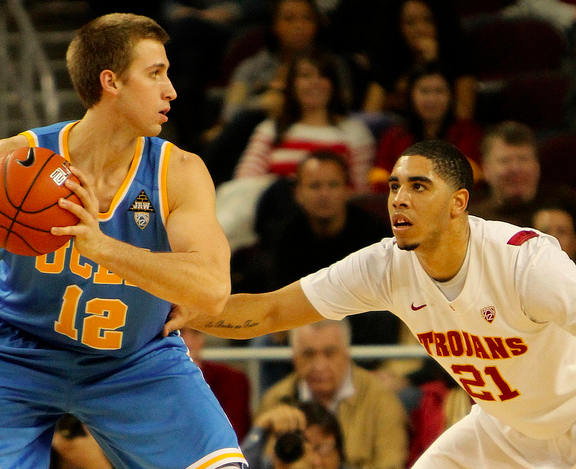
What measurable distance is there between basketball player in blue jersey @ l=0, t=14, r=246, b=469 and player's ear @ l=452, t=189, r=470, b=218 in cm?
92

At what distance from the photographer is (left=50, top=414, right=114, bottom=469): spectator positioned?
5152 mm

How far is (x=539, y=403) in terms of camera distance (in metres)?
3.80

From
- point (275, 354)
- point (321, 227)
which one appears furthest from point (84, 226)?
point (321, 227)

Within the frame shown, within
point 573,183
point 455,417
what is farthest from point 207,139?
point 455,417

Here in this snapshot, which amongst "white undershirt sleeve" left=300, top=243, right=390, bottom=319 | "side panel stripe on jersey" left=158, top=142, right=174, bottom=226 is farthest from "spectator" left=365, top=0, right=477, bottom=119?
"side panel stripe on jersey" left=158, top=142, right=174, bottom=226

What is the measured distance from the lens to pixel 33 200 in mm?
3258

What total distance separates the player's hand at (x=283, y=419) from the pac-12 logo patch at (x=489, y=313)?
1.90 m

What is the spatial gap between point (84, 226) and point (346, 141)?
4.20 m

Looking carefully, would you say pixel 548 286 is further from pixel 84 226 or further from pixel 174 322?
pixel 84 226

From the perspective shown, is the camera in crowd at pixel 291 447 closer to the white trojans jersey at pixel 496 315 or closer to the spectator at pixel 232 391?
the spectator at pixel 232 391

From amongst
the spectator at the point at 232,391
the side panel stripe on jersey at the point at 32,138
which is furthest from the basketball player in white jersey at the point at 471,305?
the spectator at the point at 232,391

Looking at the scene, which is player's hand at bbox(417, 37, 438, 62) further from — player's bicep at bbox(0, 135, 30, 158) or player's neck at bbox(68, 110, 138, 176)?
player's bicep at bbox(0, 135, 30, 158)

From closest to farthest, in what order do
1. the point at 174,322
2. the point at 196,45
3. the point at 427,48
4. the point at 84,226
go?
the point at 84,226, the point at 174,322, the point at 427,48, the point at 196,45

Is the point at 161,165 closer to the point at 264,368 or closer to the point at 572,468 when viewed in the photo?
the point at 572,468
